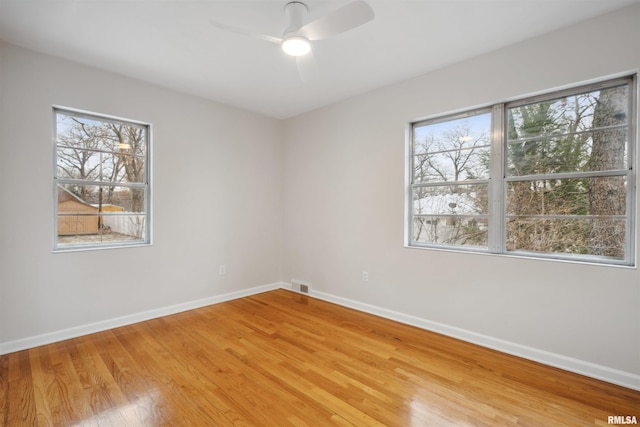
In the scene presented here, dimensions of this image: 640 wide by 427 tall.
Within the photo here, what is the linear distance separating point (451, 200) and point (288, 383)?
237 cm

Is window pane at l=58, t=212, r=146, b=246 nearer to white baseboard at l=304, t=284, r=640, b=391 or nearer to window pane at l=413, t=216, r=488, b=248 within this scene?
white baseboard at l=304, t=284, r=640, b=391

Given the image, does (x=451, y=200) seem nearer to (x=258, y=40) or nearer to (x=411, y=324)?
(x=411, y=324)

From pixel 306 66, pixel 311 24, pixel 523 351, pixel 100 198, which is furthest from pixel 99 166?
pixel 523 351

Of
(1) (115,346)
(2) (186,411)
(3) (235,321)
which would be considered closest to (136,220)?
(1) (115,346)

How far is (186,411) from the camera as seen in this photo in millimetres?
1890

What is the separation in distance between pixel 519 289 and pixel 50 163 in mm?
4450

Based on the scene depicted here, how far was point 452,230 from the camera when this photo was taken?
10.5ft

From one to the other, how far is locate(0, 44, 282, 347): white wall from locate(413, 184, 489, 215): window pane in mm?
2346

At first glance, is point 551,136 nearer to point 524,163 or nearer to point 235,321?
point 524,163

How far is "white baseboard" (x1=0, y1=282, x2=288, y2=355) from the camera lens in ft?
8.84

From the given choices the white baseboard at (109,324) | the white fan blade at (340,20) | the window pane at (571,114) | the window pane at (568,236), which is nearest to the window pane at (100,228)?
the white baseboard at (109,324)

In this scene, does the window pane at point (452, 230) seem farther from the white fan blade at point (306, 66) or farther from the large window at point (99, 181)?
the large window at point (99, 181)

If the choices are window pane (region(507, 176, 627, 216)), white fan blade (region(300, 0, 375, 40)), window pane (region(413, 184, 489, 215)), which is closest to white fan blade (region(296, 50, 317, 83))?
white fan blade (region(300, 0, 375, 40))

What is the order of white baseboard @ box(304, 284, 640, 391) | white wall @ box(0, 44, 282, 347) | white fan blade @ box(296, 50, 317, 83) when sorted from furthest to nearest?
white fan blade @ box(296, 50, 317, 83) < white wall @ box(0, 44, 282, 347) < white baseboard @ box(304, 284, 640, 391)
